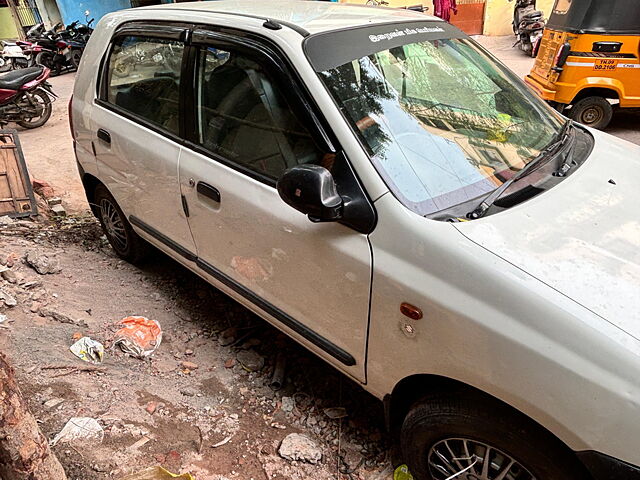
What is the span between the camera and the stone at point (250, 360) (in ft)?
9.41

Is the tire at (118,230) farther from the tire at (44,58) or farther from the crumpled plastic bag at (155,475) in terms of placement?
the tire at (44,58)

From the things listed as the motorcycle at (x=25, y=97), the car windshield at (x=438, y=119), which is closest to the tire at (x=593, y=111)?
the car windshield at (x=438, y=119)

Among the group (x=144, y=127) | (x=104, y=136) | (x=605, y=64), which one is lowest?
(x=605, y=64)

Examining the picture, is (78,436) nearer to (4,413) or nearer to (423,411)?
(4,413)

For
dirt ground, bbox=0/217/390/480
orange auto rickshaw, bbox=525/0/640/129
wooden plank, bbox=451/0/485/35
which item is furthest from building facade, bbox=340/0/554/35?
dirt ground, bbox=0/217/390/480

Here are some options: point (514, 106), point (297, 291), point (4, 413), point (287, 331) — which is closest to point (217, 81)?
point (297, 291)

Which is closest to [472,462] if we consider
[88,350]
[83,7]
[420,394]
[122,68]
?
[420,394]

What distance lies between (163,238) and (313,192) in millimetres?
1657

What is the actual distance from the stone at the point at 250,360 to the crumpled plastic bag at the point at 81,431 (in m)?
0.88

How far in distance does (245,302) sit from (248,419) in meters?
0.61

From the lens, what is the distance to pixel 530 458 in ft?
5.19

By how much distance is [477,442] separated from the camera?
5.68 feet

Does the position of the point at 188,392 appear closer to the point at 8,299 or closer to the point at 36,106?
the point at 8,299

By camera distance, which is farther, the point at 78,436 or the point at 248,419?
the point at 248,419
